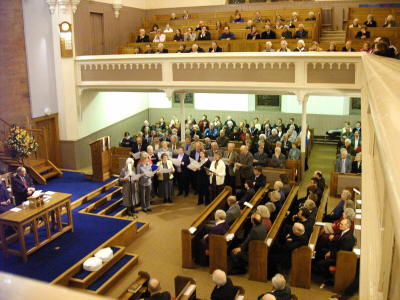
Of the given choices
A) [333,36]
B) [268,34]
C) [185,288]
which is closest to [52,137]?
[268,34]

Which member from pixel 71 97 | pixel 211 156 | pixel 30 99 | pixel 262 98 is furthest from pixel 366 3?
pixel 30 99

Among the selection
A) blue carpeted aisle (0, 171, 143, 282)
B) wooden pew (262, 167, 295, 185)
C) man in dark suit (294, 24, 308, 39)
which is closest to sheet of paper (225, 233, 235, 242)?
blue carpeted aisle (0, 171, 143, 282)

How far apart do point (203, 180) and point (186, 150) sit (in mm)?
1625

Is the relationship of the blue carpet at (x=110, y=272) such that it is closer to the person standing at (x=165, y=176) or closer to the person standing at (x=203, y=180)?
the person standing at (x=165, y=176)

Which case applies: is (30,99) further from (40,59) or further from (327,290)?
(327,290)

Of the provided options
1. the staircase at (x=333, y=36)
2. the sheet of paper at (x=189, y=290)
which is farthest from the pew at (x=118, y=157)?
the staircase at (x=333, y=36)

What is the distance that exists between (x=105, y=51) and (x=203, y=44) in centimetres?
362

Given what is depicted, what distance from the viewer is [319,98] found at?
56.7 ft

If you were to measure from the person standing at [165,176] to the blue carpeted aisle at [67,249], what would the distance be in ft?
5.33

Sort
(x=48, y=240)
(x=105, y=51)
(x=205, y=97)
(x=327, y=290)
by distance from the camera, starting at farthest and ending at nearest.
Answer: (x=205, y=97) → (x=105, y=51) → (x=48, y=240) → (x=327, y=290)

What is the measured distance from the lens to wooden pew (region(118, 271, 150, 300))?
20.1ft

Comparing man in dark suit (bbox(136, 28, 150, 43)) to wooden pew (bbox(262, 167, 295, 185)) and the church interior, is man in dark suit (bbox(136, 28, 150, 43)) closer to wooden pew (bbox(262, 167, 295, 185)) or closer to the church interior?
the church interior

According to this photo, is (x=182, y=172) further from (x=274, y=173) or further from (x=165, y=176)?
(x=274, y=173)

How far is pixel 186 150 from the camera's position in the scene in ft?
39.5
